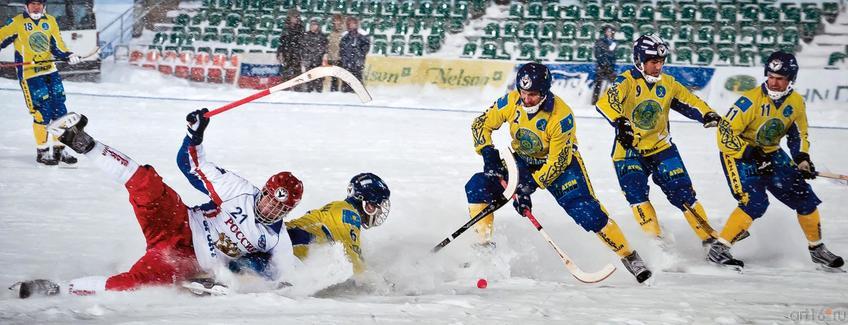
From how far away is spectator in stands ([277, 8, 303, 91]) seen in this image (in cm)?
1603

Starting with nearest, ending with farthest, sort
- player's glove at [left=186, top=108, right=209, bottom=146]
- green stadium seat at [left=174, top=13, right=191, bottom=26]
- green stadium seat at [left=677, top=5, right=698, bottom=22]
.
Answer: player's glove at [left=186, top=108, right=209, bottom=146]
green stadium seat at [left=677, top=5, right=698, bottom=22]
green stadium seat at [left=174, top=13, right=191, bottom=26]

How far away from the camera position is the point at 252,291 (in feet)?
15.2

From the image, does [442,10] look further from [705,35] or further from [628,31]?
[705,35]

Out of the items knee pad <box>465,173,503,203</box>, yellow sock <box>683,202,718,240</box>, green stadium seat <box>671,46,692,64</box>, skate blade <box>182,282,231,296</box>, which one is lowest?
green stadium seat <box>671,46,692,64</box>

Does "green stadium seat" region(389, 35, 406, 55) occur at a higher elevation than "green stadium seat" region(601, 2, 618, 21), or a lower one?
lower

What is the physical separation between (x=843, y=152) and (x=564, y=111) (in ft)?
22.5

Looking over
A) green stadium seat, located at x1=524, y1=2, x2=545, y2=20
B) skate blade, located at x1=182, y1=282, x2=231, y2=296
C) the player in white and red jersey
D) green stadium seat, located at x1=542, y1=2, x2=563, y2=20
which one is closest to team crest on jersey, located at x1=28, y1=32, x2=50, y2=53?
the player in white and red jersey

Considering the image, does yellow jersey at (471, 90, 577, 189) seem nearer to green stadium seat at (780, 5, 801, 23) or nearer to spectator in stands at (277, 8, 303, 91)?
spectator in stands at (277, 8, 303, 91)

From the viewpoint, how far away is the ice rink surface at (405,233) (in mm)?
4270

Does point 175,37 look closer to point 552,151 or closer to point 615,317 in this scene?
point 552,151

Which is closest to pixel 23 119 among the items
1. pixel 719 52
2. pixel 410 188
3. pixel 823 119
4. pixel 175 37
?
pixel 410 188

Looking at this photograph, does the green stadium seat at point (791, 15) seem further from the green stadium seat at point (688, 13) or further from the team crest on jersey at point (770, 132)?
the team crest on jersey at point (770, 132)

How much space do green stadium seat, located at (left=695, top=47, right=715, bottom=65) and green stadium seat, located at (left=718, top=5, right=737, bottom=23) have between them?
3.63 feet

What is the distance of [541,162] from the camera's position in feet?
19.5
